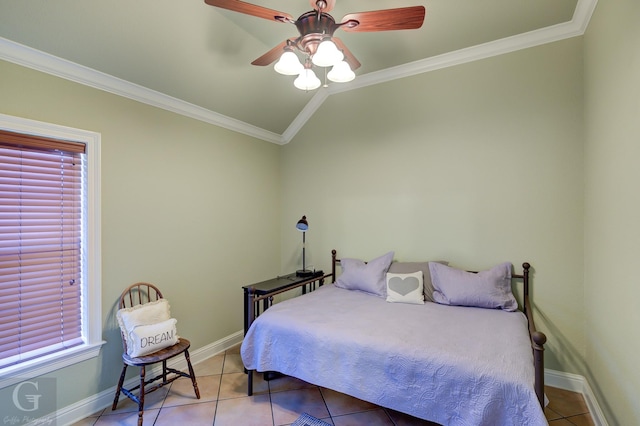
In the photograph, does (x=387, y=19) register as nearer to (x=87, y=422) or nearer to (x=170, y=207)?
(x=170, y=207)

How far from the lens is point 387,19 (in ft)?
5.31

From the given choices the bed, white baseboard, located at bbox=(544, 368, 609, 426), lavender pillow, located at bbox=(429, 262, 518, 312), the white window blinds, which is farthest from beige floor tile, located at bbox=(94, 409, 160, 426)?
white baseboard, located at bbox=(544, 368, 609, 426)

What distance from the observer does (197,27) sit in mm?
2275

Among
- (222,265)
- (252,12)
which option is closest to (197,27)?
(252,12)

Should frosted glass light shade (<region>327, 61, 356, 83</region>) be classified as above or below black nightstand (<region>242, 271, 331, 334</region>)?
above

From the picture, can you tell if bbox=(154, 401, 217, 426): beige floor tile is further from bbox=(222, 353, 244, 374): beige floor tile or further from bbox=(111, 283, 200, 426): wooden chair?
bbox=(222, 353, 244, 374): beige floor tile

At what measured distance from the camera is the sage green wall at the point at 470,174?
2.52 m

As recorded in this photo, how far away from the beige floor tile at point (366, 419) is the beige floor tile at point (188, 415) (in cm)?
92

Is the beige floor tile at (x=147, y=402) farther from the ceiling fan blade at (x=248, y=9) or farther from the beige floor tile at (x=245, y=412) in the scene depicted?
the ceiling fan blade at (x=248, y=9)

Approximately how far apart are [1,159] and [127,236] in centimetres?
89

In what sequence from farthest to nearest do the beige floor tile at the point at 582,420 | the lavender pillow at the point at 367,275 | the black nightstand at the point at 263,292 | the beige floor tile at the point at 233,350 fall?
the beige floor tile at the point at 233,350 → the lavender pillow at the point at 367,275 → the black nightstand at the point at 263,292 → the beige floor tile at the point at 582,420

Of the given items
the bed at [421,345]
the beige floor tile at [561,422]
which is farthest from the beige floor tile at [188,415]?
the beige floor tile at [561,422]

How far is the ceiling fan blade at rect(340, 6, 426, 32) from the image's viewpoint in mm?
1551

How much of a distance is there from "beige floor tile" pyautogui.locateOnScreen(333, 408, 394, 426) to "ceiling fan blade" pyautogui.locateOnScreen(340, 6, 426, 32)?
252 centimetres
